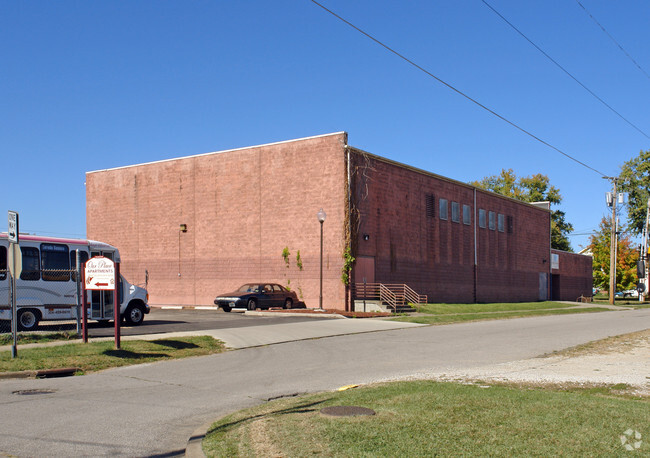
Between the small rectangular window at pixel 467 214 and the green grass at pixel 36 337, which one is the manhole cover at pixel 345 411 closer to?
the green grass at pixel 36 337

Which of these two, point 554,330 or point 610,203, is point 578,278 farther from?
point 554,330

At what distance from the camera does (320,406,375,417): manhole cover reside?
23.7 ft

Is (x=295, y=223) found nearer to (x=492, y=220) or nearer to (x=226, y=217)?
(x=226, y=217)

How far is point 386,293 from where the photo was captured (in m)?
33.4

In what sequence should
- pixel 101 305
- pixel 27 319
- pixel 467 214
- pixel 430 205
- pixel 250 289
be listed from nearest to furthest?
pixel 27 319 → pixel 101 305 → pixel 250 289 → pixel 430 205 → pixel 467 214

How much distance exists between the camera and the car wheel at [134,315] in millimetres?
22578

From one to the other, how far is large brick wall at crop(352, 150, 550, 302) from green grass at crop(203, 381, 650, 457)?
25276 millimetres

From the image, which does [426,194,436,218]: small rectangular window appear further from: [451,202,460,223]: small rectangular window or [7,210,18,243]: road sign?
[7,210,18,243]: road sign

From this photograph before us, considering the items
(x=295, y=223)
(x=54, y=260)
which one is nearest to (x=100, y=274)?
(x=54, y=260)

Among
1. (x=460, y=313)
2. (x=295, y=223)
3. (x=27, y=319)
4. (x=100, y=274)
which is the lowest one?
(x=460, y=313)

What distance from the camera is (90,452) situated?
21.2 feet

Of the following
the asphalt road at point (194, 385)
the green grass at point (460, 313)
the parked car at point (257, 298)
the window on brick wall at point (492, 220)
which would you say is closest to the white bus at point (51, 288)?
the asphalt road at point (194, 385)

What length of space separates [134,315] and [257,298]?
958 cm

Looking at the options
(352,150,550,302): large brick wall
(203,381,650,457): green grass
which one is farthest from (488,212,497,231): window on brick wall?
(203,381,650,457): green grass
